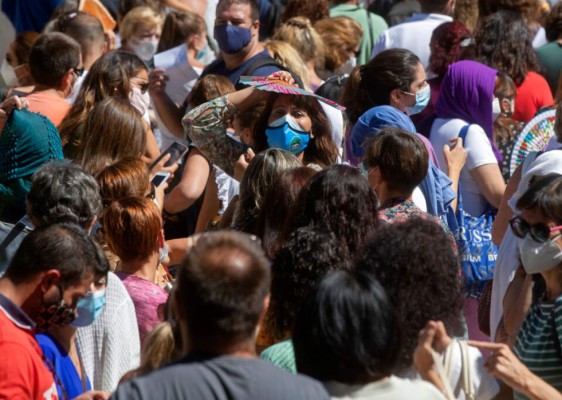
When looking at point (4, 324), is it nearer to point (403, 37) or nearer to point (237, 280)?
point (237, 280)

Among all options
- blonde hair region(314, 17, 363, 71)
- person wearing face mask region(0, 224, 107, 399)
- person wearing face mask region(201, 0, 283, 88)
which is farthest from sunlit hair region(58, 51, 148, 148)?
person wearing face mask region(0, 224, 107, 399)

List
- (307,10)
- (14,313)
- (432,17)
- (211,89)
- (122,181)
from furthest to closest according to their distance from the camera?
(307,10) < (432,17) < (211,89) < (122,181) < (14,313)

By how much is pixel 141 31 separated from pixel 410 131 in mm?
4170

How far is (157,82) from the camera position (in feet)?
23.9

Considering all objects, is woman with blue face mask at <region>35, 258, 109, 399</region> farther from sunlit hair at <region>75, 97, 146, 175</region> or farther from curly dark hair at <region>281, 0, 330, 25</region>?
curly dark hair at <region>281, 0, 330, 25</region>

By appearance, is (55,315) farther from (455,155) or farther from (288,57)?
(288,57)

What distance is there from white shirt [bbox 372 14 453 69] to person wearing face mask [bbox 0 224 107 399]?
16.2 ft

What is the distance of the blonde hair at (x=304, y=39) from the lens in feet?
26.3

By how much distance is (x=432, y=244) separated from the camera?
131 inches

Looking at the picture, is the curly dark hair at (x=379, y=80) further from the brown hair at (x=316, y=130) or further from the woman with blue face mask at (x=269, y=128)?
the brown hair at (x=316, y=130)

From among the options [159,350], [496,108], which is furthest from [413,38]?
[159,350]

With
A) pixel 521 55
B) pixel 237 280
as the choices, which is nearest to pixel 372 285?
pixel 237 280


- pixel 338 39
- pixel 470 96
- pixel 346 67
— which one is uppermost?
pixel 470 96

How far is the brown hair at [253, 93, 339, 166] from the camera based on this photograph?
18.0ft
